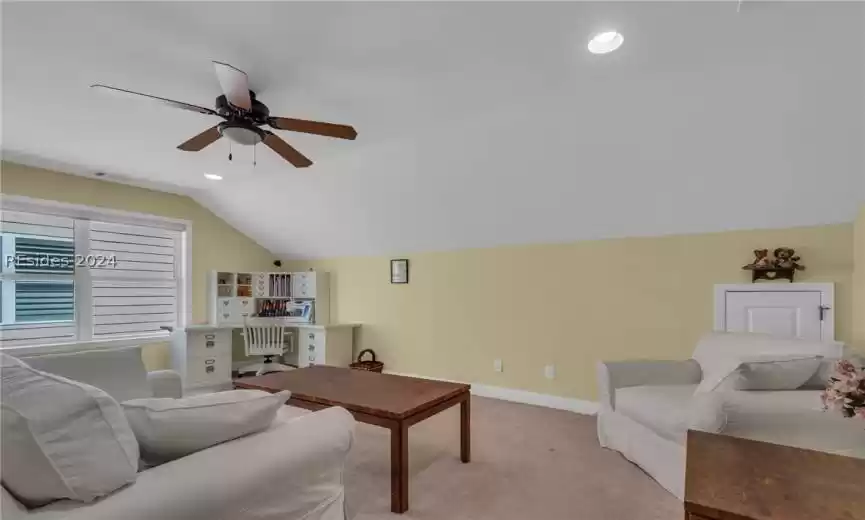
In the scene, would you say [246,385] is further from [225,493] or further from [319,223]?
[319,223]

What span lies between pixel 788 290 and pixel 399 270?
12.0ft

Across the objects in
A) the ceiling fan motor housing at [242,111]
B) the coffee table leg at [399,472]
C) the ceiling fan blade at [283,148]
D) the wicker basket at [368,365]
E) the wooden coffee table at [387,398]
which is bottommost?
the wicker basket at [368,365]

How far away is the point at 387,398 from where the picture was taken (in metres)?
2.49

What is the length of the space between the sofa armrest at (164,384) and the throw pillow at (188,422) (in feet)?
4.97

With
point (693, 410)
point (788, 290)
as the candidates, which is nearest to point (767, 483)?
point (693, 410)

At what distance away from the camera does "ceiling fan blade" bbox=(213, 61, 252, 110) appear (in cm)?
188

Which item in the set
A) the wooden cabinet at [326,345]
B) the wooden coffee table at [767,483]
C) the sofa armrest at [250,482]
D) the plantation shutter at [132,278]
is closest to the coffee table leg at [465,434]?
the sofa armrest at [250,482]

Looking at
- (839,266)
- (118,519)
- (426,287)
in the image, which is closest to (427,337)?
(426,287)

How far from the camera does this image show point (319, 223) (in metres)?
5.10

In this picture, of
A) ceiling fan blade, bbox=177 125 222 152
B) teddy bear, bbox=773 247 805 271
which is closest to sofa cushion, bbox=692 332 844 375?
teddy bear, bbox=773 247 805 271

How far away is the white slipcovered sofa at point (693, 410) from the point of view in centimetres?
195

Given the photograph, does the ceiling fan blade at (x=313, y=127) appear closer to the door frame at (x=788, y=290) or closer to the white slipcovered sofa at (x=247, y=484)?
the white slipcovered sofa at (x=247, y=484)

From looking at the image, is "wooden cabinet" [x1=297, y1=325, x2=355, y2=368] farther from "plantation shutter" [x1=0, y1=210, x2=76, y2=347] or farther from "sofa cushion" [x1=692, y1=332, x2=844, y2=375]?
"sofa cushion" [x1=692, y1=332, x2=844, y2=375]

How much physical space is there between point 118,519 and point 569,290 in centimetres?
368
